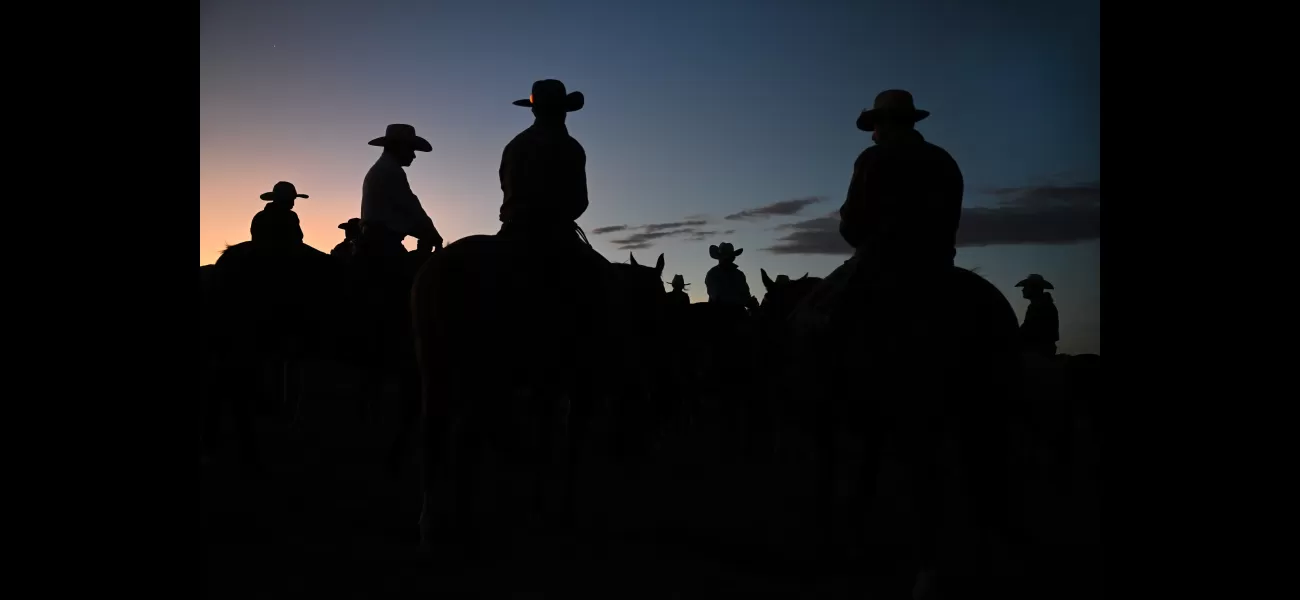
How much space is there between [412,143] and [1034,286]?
9242 millimetres

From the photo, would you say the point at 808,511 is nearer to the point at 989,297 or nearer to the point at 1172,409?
the point at 989,297

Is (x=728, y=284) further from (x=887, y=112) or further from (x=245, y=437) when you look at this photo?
(x=887, y=112)

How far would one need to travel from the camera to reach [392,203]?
7566 millimetres

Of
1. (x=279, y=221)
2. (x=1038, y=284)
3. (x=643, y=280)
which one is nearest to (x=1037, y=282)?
(x=1038, y=284)

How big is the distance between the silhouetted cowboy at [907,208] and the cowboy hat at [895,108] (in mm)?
228

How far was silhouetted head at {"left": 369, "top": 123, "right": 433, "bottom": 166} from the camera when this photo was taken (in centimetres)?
785

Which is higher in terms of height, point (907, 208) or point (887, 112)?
point (887, 112)

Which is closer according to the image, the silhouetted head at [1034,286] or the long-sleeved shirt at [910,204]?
the long-sleeved shirt at [910,204]

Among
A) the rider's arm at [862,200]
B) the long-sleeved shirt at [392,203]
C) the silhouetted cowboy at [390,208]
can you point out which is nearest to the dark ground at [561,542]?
the rider's arm at [862,200]

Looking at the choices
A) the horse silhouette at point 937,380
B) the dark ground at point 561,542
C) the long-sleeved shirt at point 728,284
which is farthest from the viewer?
the long-sleeved shirt at point 728,284

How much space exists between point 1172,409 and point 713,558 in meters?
3.36

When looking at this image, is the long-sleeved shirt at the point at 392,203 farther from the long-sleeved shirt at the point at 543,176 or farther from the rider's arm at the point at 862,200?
the rider's arm at the point at 862,200

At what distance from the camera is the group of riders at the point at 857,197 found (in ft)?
13.0

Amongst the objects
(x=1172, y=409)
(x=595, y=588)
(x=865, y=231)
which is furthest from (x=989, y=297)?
(x=595, y=588)
